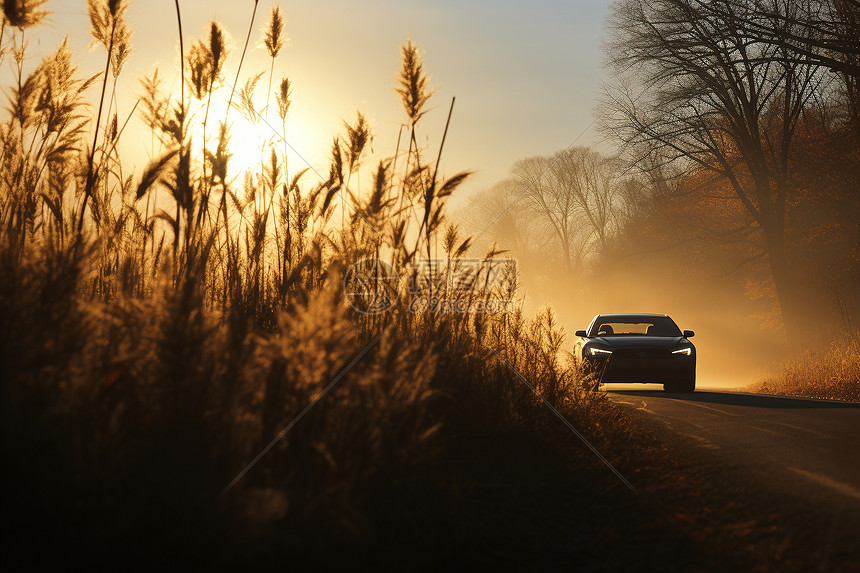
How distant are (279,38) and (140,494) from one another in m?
6.33

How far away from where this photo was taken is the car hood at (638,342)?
11945 mm

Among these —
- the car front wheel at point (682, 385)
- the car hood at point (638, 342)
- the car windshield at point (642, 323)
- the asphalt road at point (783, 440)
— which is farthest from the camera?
the car windshield at point (642, 323)

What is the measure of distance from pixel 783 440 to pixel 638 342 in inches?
242

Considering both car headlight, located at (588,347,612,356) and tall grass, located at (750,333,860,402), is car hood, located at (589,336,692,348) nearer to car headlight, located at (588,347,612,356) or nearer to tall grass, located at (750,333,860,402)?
car headlight, located at (588,347,612,356)

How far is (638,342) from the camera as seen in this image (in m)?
12.0

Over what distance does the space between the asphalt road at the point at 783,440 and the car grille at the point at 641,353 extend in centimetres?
207

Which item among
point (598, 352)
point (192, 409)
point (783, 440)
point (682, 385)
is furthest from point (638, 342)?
point (192, 409)

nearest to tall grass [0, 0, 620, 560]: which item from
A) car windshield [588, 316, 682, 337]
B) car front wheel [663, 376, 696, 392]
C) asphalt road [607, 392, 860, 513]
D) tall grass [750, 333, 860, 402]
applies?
asphalt road [607, 392, 860, 513]

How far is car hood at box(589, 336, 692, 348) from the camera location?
11.9m

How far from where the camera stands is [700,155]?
907 inches

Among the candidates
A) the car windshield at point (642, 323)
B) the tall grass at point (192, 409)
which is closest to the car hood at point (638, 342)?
the car windshield at point (642, 323)

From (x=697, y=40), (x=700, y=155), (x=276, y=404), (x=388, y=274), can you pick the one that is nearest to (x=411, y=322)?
(x=388, y=274)

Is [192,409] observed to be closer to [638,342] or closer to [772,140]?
[638,342]

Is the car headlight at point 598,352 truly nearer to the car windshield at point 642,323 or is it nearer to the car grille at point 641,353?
the car grille at point 641,353
